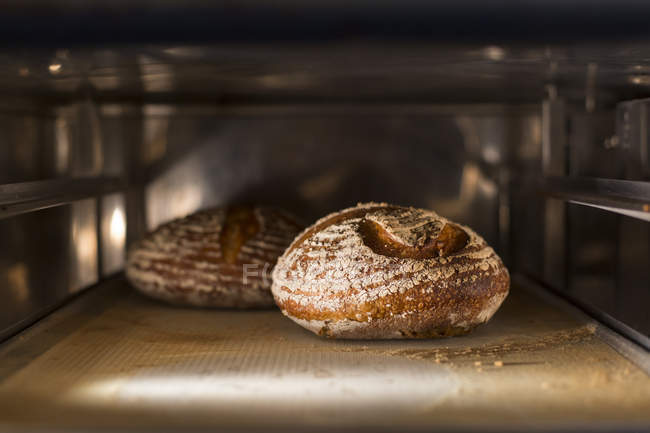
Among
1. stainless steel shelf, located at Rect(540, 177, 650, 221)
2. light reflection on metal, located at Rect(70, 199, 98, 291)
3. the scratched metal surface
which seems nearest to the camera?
the scratched metal surface

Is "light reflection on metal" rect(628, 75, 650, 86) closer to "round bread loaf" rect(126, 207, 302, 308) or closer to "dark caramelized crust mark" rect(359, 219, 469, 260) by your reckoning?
"dark caramelized crust mark" rect(359, 219, 469, 260)

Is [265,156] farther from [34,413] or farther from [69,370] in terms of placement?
[34,413]

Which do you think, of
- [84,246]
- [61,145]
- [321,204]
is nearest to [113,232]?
[84,246]

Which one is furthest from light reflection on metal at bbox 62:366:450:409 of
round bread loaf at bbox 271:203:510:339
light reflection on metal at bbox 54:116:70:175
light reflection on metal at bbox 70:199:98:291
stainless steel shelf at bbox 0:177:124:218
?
light reflection on metal at bbox 54:116:70:175

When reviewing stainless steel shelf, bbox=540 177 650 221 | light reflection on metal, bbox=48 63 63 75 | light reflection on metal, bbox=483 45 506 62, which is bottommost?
stainless steel shelf, bbox=540 177 650 221

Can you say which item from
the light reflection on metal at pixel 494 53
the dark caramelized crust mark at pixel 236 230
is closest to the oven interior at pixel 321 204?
the light reflection on metal at pixel 494 53

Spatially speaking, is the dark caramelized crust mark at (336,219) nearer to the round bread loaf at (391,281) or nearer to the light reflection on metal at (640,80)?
the round bread loaf at (391,281)

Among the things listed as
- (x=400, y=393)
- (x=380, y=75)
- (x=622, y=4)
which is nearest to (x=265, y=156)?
(x=380, y=75)
